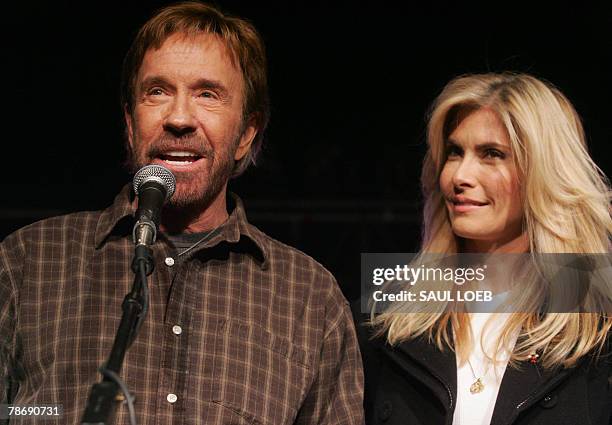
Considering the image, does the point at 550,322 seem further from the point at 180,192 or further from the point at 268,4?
the point at 268,4

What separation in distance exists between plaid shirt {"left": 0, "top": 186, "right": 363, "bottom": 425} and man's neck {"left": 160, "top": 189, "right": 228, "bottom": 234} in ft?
0.15

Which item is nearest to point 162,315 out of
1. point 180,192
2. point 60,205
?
point 180,192

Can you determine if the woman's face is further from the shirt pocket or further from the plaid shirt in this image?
the shirt pocket

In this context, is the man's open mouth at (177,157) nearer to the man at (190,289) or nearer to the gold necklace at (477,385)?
the man at (190,289)

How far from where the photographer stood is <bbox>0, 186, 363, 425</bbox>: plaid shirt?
2.04 m

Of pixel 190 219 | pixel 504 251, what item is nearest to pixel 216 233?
pixel 190 219

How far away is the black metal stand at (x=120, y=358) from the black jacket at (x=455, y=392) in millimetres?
902

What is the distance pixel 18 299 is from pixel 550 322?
1.17 meters

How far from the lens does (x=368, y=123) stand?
2.86m

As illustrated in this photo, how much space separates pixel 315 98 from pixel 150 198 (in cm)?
124

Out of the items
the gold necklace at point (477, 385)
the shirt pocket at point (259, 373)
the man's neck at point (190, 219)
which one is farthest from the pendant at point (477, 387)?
the man's neck at point (190, 219)

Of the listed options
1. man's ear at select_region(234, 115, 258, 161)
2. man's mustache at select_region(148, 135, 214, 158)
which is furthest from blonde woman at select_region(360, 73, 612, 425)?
man's mustache at select_region(148, 135, 214, 158)

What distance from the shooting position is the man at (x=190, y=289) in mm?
2049

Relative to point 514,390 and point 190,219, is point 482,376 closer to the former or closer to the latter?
point 514,390
